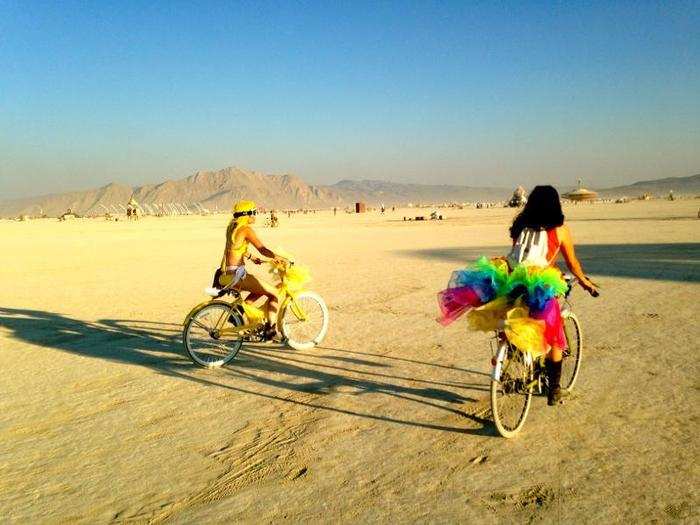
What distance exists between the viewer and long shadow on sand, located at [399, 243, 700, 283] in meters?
12.3

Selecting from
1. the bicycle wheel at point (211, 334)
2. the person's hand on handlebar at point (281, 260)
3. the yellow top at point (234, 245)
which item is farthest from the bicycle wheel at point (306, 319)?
the yellow top at point (234, 245)

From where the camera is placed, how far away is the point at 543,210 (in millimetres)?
4234

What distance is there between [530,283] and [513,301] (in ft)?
0.77

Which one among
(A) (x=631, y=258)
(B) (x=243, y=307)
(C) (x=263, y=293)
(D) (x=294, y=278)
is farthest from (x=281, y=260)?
(A) (x=631, y=258)

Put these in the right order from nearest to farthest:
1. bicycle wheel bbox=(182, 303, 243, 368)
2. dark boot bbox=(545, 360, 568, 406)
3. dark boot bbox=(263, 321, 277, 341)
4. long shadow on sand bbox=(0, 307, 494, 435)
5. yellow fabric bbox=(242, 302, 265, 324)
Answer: dark boot bbox=(545, 360, 568, 406), long shadow on sand bbox=(0, 307, 494, 435), bicycle wheel bbox=(182, 303, 243, 368), yellow fabric bbox=(242, 302, 265, 324), dark boot bbox=(263, 321, 277, 341)

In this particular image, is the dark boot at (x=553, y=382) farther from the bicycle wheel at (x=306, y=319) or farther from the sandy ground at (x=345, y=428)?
the bicycle wheel at (x=306, y=319)

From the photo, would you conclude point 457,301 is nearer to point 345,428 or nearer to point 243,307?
point 345,428

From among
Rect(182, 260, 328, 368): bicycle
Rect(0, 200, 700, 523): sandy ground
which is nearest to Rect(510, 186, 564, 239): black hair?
Rect(0, 200, 700, 523): sandy ground

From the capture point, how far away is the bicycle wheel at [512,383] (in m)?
4.09

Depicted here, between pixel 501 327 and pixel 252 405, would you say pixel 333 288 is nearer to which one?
pixel 252 405

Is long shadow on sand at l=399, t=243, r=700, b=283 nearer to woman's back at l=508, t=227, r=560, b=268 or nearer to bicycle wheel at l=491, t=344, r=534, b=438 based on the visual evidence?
woman's back at l=508, t=227, r=560, b=268

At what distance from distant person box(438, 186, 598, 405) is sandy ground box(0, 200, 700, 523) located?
0.85 meters

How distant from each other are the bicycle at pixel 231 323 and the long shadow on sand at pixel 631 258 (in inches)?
336

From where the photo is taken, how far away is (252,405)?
5043 millimetres
